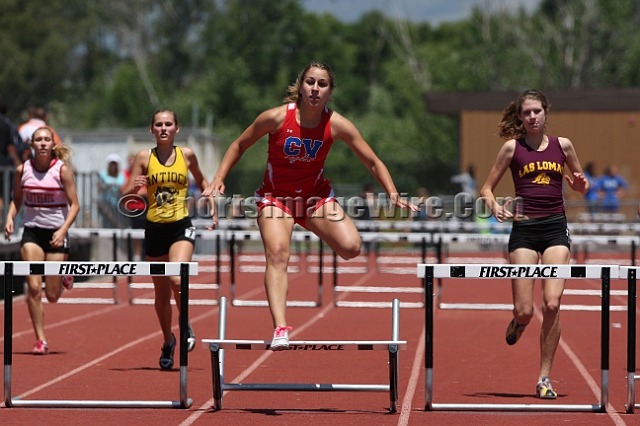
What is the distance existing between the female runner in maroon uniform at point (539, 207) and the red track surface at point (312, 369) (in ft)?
1.88

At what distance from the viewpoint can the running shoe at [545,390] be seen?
7.37 metres

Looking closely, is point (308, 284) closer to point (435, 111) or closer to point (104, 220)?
point (104, 220)

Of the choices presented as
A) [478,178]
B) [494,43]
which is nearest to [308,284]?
[478,178]

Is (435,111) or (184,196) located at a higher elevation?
(435,111)

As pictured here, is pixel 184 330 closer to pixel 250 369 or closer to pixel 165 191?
pixel 250 369

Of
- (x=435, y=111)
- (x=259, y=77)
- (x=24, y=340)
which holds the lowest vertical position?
(x=24, y=340)

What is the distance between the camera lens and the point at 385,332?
11461mm

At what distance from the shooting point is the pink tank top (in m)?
9.62

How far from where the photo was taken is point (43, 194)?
9.62 m

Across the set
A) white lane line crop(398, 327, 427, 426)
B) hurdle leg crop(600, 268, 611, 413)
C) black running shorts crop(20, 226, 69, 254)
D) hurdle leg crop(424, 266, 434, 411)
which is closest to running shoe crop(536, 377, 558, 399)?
hurdle leg crop(600, 268, 611, 413)

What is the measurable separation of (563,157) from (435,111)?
2309cm

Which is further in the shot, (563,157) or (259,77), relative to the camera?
(259,77)

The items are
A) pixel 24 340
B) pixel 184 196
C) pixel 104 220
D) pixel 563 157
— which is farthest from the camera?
pixel 104 220
